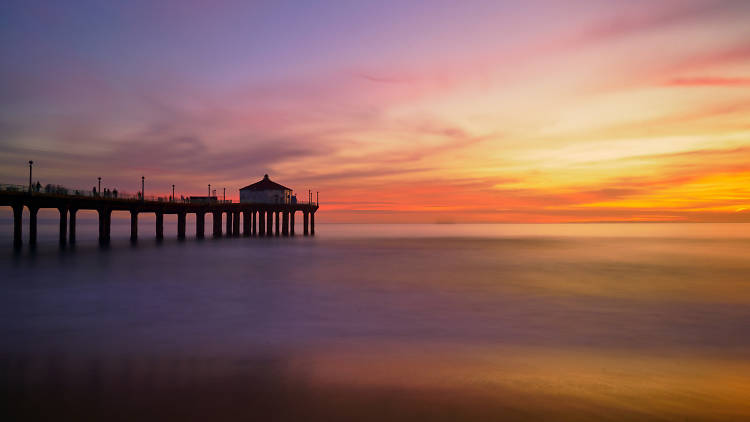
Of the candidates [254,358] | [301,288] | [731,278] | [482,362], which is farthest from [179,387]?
[731,278]

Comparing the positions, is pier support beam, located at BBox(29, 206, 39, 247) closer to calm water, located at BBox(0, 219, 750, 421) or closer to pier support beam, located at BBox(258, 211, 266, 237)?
calm water, located at BBox(0, 219, 750, 421)

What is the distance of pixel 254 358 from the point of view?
12055mm

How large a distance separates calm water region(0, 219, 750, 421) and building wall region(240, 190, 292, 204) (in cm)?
5829

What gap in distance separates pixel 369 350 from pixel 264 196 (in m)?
76.4

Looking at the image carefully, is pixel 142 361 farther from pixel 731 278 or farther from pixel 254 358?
pixel 731 278

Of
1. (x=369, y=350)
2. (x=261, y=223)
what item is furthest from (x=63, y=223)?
(x=369, y=350)

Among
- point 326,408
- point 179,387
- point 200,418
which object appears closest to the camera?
point 200,418

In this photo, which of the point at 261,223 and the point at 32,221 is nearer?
the point at 32,221

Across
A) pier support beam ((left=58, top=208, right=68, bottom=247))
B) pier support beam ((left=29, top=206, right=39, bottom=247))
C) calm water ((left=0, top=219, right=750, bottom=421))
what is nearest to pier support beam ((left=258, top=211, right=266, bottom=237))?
A: pier support beam ((left=58, top=208, right=68, bottom=247))

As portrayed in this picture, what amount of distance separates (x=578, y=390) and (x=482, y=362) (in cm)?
274

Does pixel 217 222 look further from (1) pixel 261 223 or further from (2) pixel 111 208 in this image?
(2) pixel 111 208

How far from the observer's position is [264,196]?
86688 mm

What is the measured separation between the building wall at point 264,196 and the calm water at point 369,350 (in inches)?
2295

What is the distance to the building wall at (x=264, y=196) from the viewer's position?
86688 millimetres
